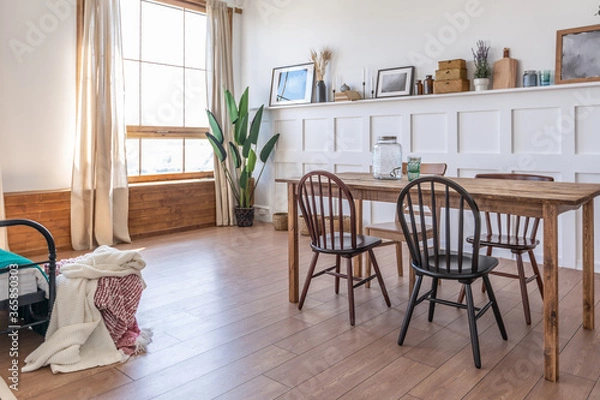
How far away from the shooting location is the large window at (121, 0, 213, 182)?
5.23 meters

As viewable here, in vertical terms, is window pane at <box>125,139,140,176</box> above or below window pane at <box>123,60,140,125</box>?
below

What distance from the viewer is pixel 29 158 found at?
14.4 ft

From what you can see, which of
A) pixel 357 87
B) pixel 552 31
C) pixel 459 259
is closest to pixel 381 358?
pixel 459 259

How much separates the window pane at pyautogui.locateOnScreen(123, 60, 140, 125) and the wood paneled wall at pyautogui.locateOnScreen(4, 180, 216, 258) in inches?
29.8

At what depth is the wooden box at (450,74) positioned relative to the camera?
412cm

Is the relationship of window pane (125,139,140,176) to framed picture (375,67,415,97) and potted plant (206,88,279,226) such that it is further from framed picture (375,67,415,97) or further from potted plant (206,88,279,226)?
framed picture (375,67,415,97)

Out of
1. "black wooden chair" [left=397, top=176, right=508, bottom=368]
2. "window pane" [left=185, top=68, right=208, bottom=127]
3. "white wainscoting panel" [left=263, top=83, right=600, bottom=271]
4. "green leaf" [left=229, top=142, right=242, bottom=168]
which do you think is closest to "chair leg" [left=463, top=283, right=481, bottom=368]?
"black wooden chair" [left=397, top=176, right=508, bottom=368]

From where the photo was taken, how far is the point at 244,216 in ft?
18.8

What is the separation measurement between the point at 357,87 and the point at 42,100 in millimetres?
3051

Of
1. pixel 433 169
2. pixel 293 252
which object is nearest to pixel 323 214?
pixel 293 252

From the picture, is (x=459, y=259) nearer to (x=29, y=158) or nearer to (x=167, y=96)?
(x=29, y=158)

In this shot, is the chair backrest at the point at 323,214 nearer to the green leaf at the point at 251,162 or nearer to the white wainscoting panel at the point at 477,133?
the white wainscoting panel at the point at 477,133

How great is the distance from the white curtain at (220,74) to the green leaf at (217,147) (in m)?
0.18

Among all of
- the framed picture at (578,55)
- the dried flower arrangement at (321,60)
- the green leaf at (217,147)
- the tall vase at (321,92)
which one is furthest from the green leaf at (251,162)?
the framed picture at (578,55)
